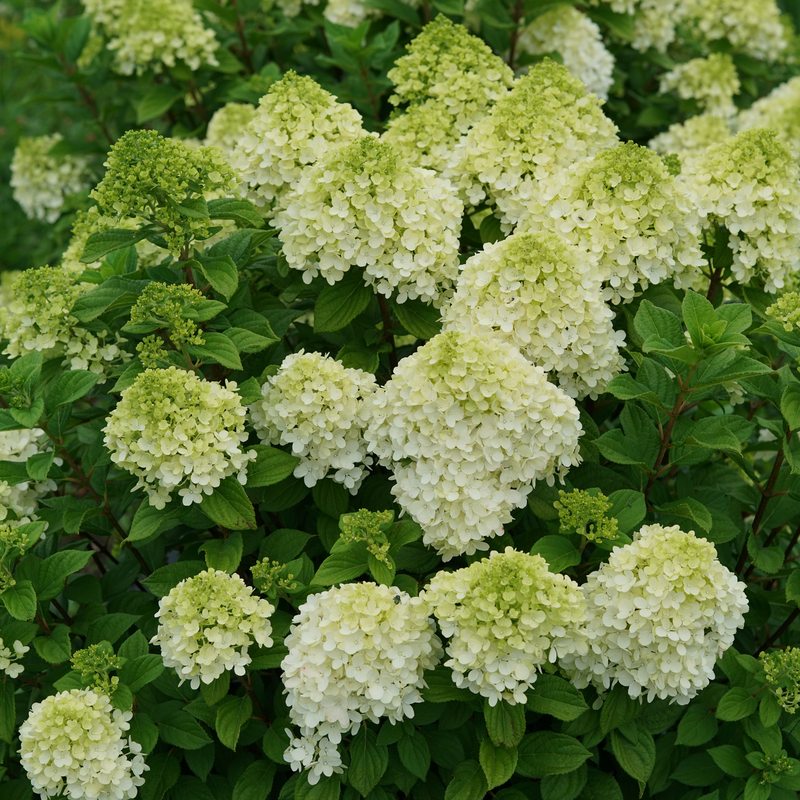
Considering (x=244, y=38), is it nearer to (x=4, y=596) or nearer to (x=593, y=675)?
(x=4, y=596)

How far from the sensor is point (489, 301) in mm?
2729

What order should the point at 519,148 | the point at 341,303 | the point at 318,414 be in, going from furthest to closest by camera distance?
the point at 519,148 < the point at 341,303 < the point at 318,414

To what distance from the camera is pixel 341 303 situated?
117 inches

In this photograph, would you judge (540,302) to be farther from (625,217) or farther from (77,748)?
(77,748)

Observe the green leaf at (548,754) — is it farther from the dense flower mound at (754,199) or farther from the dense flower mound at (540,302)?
the dense flower mound at (754,199)

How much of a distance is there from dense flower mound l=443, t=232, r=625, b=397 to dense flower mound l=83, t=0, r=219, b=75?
261cm

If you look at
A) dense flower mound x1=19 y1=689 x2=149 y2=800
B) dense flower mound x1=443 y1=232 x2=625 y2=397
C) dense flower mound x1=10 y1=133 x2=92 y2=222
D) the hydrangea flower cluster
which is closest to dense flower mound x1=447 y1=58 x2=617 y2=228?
dense flower mound x1=443 y1=232 x2=625 y2=397

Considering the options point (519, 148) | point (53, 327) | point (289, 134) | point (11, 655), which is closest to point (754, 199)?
point (519, 148)

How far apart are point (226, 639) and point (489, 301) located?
125 cm

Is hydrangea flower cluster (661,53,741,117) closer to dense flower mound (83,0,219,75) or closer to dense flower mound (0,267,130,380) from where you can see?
dense flower mound (83,0,219,75)

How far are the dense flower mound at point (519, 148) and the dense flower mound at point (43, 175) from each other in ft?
10.2

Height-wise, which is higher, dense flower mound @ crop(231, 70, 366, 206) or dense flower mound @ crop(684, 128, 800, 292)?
dense flower mound @ crop(684, 128, 800, 292)

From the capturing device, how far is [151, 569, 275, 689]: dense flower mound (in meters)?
2.41

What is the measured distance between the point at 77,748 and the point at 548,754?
4.36ft
